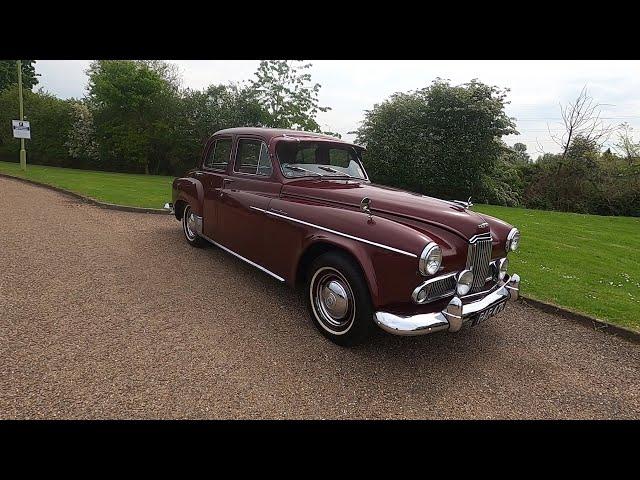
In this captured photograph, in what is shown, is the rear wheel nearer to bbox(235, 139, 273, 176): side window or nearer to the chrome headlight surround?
bbox(235, 139, 273, 176): side window

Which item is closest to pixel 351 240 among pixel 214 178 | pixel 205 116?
pixel 214 178

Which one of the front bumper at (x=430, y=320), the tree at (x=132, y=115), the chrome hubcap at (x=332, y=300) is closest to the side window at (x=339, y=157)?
the chrome hubcap at (x=332, y=300)

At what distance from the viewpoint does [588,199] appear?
17.3 meters

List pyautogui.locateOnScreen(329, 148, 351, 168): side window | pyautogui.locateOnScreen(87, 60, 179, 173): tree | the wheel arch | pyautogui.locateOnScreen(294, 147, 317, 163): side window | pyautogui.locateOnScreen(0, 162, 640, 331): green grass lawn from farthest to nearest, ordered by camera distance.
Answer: pyautogui.locateOnScreen(87, 60, 179, 173): tree, pyautogui.locateOnScreen(329, 148, 351, 168): side window, pyautogui.locateOnScreen(0, 162, 640, 331): green grass lawn, pyautogui.locateOnScreen(294, 147, 317, 163): side window, the wheel arch

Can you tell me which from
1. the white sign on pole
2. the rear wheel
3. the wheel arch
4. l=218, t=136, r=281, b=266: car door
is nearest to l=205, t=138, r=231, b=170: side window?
l=218, t=136, r=281, b=266: car door

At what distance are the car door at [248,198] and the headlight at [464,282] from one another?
6.91 feet

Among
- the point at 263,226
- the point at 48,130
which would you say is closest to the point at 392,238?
the point at 263,226

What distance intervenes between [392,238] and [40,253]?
5355 mm

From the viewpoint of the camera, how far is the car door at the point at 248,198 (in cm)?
437

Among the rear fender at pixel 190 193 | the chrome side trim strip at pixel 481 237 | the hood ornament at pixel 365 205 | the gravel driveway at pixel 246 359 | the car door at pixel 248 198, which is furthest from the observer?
the rear fender at pixel 190 193

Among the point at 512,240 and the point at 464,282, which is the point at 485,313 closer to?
the point at 464,282

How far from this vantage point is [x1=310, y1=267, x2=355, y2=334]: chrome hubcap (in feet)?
11.1

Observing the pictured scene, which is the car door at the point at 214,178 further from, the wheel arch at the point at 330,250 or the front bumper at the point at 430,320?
the front bumper at the point at 430,320
